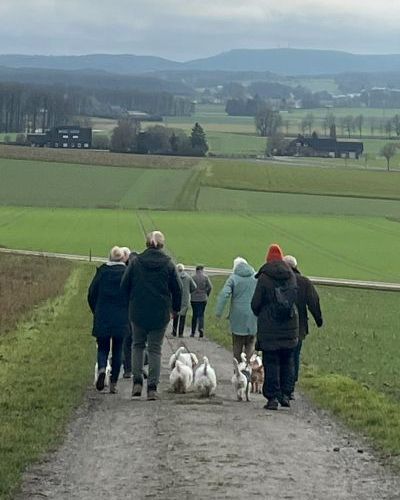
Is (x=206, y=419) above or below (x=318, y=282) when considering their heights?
above

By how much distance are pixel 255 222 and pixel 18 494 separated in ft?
204

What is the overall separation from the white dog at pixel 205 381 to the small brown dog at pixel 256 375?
1237 millimetres

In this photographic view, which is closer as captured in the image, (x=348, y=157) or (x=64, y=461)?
(x=64, y=461)

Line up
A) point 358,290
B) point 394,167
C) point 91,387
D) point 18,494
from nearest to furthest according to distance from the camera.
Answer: point 18,494, point 91,387, point 358,290, point 394,167

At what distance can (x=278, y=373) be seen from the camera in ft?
41.7

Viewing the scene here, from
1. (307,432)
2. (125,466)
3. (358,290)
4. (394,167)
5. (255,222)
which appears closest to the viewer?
(125,466)

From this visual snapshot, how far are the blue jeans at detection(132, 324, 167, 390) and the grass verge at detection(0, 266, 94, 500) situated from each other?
2.34 ft

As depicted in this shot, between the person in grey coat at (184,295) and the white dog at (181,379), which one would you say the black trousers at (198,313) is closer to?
the person in grey coat at (184,295)

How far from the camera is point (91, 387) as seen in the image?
13.9m

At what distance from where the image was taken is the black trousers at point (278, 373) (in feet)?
41.4

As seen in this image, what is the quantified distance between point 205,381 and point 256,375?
4.82 ft

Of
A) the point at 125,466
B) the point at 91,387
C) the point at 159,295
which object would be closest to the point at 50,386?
the point at 91,387

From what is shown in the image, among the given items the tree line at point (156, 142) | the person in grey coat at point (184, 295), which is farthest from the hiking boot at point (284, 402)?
the tree line at point (156, 142)

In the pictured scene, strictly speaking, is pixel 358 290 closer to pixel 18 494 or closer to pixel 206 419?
pixel 206 419
